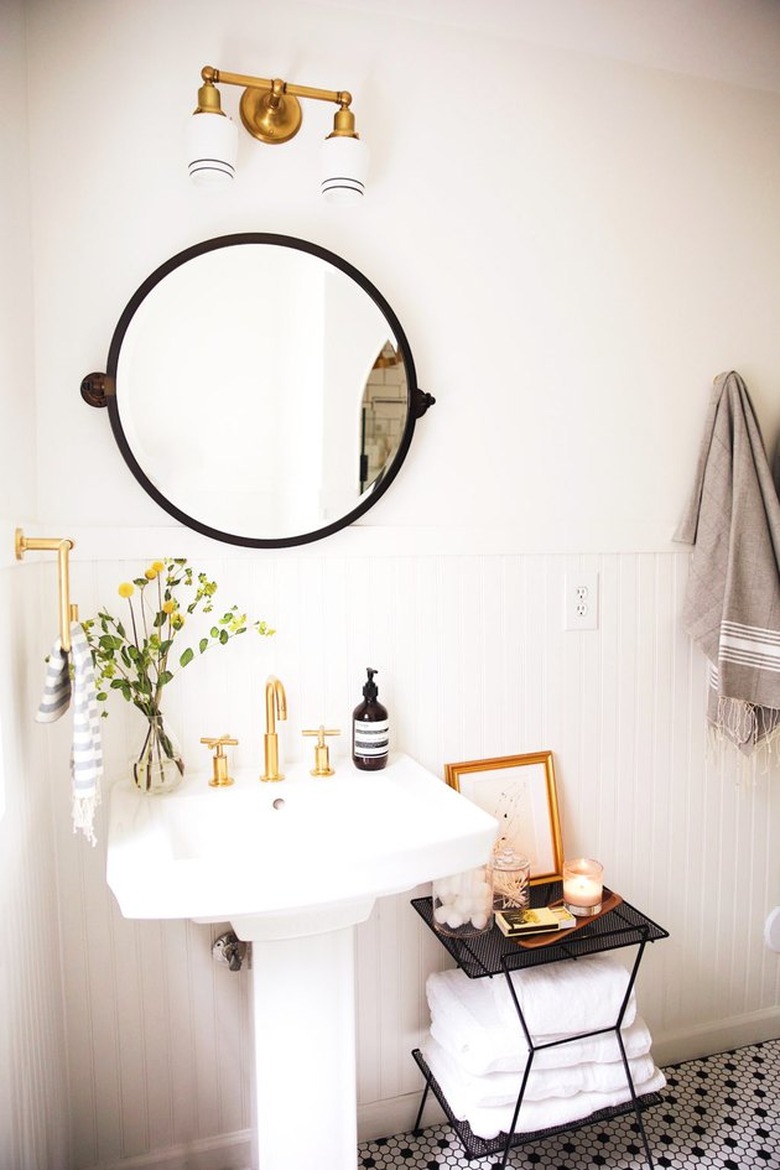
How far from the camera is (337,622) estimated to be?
1764mm

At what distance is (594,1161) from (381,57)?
2375mm

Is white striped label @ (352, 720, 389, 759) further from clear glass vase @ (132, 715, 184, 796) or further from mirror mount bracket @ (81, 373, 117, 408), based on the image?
mirror mount bracket @ (81, 373, 117, 408)

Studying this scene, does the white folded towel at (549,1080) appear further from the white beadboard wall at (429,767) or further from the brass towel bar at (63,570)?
the brass towel bar at (63,570)

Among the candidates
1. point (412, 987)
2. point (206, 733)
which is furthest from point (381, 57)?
point (412, 987)

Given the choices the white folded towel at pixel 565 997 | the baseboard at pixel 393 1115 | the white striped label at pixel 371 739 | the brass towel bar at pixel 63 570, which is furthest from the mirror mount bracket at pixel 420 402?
the baseboard at pixel 393 1115

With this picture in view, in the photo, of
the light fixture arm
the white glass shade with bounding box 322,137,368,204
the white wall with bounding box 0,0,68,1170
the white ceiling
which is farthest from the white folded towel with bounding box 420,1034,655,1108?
the white ceiling

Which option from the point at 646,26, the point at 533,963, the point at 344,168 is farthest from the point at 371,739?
the point at 646,26

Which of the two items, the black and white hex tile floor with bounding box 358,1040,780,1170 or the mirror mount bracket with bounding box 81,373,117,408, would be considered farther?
the black and white hex tile floor with bounding box 358,1040,780,1170

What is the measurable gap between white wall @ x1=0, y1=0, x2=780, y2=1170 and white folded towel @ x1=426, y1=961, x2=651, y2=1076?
0.12 m

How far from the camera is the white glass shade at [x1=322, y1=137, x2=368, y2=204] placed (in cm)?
158

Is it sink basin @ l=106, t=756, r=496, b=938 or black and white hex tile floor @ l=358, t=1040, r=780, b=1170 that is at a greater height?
sink basin @ l=106, t=756, r=496, b=938

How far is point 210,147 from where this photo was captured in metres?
1.50

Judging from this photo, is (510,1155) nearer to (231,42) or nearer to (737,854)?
(737,854)

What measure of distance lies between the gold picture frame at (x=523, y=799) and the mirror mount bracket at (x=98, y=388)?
41.3 inches
